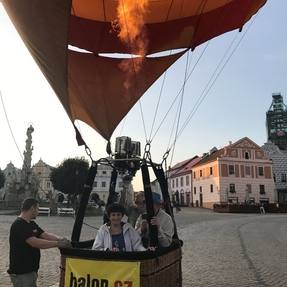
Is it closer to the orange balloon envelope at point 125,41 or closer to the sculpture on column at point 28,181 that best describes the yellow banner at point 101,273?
the orange balloon envelope at point 125,41

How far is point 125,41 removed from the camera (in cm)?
915

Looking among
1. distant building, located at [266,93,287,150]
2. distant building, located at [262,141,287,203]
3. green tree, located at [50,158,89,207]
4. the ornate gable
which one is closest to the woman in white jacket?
green tree, located at [50,158,89,207]

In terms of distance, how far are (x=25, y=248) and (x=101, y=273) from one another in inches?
36.3

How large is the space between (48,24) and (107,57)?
4.03m

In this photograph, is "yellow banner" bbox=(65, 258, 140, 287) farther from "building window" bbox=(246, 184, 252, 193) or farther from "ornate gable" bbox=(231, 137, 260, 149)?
"ornate gable" bbox=(231, 137, 260, 149)

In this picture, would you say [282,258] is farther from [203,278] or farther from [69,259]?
[69,259]

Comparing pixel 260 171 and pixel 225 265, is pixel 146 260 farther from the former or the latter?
pixel 260 171

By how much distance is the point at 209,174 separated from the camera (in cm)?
6881

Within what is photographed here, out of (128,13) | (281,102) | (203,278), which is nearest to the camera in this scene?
(128,13)

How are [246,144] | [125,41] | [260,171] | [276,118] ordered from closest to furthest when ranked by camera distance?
[125,41], [260,171], [246,144], [276,118]

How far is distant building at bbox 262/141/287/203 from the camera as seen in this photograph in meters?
70.9

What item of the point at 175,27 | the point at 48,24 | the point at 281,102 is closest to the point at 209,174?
the point at 281,102

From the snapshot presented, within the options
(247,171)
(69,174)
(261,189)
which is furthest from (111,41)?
(261,189)

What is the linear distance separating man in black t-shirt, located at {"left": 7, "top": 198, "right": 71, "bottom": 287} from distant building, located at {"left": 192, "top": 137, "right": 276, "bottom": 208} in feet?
200
